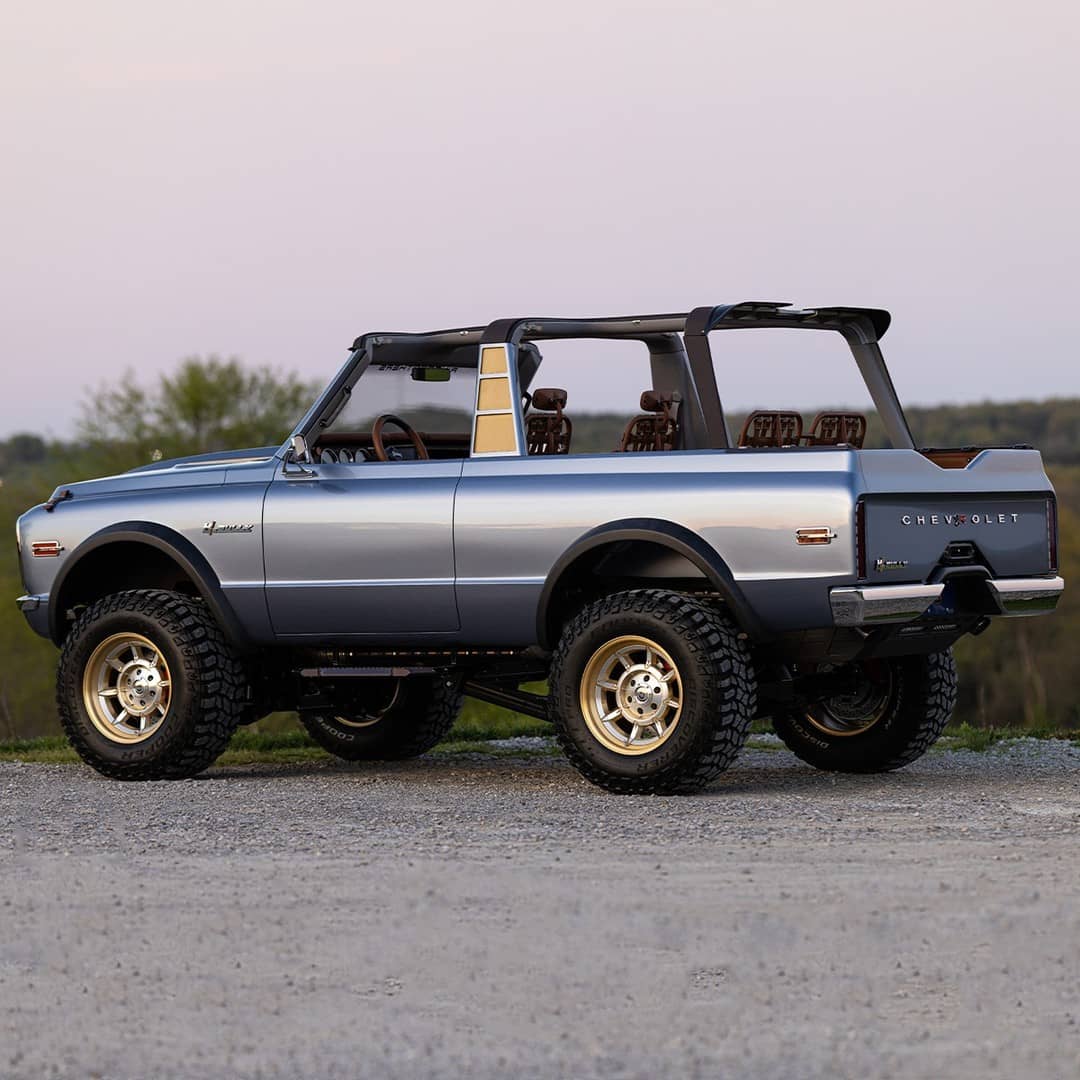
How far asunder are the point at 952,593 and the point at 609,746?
5.87ft

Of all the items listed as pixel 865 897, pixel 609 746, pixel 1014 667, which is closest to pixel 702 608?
pixel 609 746

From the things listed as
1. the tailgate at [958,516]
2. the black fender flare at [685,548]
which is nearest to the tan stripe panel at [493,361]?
the black fender flare at [685,548]

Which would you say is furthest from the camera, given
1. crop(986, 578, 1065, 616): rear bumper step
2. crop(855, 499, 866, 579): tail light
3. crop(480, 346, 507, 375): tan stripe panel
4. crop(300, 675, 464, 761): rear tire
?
crop(300, 675, 464, 761): rear tire

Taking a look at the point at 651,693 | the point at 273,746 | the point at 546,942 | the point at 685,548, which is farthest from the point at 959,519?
the point at 273,746

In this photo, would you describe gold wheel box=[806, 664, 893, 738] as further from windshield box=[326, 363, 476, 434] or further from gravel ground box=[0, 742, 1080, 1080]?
windshield box=[326, 363, 476, 434]

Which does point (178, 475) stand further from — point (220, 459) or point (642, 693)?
point (642, 693)

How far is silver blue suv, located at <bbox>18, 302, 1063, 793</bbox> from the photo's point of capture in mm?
8375

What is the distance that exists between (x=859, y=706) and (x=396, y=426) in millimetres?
2896

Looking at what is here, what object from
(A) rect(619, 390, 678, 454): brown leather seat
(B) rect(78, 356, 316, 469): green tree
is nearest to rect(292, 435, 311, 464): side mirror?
(A) rect(619, 390, 678, 454): brown leather seat

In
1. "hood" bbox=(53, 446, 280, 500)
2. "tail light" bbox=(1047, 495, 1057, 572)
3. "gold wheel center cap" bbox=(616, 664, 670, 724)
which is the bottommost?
"gold wheel center cap" bbox=(616, 664, 670, 724)

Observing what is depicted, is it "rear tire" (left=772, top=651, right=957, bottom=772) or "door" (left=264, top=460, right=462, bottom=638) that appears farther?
"rear tire" (left=772, top=651, right=957, bottom=772)

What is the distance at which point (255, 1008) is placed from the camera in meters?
4.84

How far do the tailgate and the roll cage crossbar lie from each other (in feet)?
2.69

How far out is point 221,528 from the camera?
9.72m
